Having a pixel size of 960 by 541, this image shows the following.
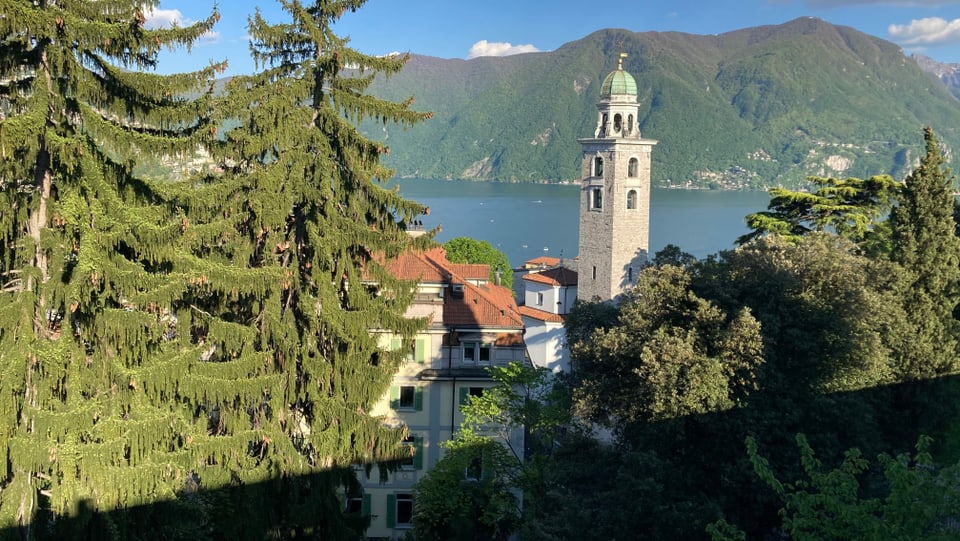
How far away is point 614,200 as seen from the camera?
49875 mm

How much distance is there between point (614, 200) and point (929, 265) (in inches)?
983

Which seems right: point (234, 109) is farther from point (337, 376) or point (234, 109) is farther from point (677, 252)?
point (677, 252)

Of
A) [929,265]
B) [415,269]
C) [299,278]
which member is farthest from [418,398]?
[929,265]

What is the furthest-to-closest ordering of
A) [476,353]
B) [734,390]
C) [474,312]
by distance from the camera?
1. [474,312]
2. [476,353]
3. [734,390]

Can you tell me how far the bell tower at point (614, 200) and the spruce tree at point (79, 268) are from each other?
40.0 meters

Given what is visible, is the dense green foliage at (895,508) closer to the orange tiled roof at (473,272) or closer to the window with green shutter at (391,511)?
the window with green shutter at (391,511)

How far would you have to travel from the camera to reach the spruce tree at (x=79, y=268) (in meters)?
10.2

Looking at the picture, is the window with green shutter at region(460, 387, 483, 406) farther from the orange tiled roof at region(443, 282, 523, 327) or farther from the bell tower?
the bell tower

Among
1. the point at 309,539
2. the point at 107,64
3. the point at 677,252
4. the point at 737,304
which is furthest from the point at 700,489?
the point at 107,64

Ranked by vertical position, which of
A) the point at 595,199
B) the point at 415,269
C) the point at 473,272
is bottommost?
the point at 473,272

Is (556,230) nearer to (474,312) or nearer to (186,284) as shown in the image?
(474,312)

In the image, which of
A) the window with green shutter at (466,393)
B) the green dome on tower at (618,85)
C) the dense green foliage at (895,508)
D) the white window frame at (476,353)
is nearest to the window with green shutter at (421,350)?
the white window frame at (476,353)

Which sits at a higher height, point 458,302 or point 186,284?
point 186,284

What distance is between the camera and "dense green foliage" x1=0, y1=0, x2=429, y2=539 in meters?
10.3
